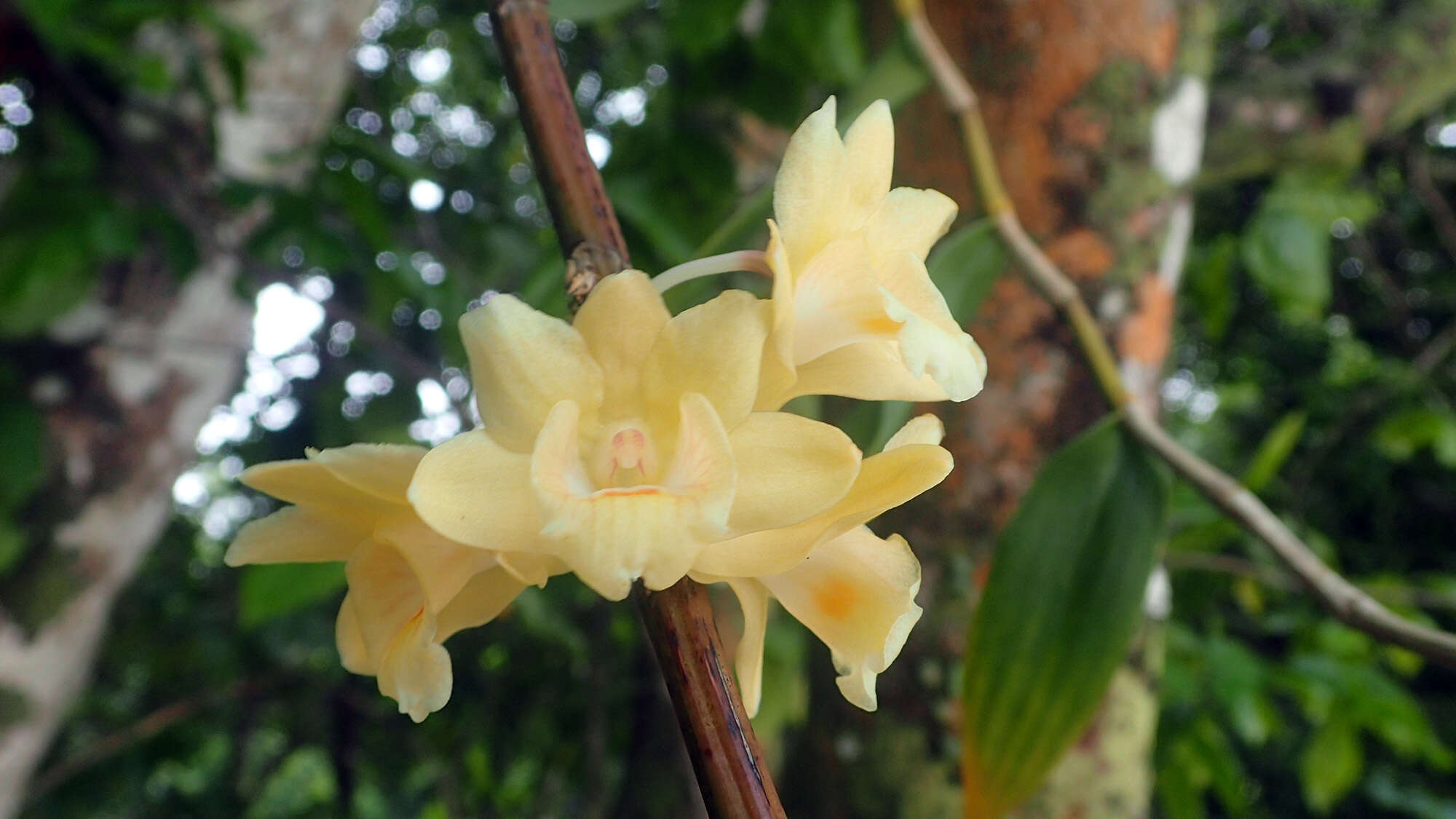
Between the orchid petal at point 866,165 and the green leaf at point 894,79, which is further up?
the orchid petal at point 866,165

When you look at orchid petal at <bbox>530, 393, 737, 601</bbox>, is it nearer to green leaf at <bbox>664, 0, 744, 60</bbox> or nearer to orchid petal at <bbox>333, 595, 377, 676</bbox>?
orchid petal at <bbox>333, 595, 377, 676</bbox>

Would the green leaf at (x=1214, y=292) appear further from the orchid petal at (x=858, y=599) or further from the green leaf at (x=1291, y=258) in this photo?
the orchid petal at (x=858, y=599)

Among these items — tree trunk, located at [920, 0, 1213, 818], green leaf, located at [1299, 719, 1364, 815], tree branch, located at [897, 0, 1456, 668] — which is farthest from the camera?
green leaf, located at [1299, 719, 1364, 815]

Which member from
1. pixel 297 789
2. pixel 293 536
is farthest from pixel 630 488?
pixel 297 789

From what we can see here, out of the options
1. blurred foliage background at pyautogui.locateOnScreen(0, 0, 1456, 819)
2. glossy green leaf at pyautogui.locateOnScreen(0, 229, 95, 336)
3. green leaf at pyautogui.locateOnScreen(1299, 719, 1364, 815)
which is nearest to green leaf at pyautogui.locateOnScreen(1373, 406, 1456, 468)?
blurred foliage background at pyautogui.locateOnScreen(0, 0, 1456, 819)

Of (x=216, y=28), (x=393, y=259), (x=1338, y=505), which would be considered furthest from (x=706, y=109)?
(x=1338, y=505)

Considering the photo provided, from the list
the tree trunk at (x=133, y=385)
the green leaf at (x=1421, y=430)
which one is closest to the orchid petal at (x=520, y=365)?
the tree trunk at (x=133, y=385)
